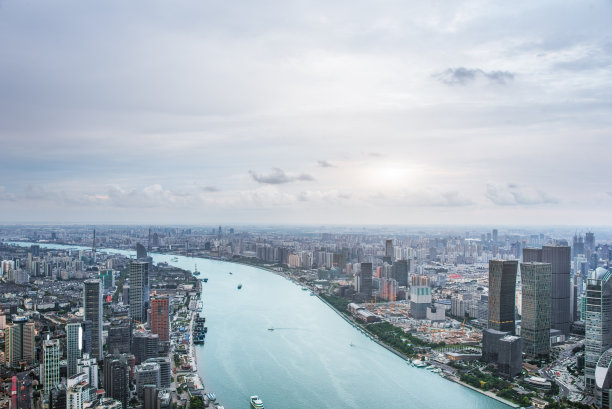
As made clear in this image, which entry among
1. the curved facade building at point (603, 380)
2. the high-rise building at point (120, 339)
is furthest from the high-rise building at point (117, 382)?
the curved facade building at point (603, 380)

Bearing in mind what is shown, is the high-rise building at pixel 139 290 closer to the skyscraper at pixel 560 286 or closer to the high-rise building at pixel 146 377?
the high-rise building at pixel 146 377

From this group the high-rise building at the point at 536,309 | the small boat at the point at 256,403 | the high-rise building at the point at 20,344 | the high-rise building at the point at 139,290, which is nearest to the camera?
the small boat at the point at 256,403

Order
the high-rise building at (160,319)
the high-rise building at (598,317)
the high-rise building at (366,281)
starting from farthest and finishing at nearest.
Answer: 1. the high-rise building at (366,281)
2. the high-rise building at (160,319)
3. the high-rise building at (598,317)

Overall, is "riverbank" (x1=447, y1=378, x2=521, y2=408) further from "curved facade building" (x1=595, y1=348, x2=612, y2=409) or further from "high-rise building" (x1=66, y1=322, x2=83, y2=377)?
"high-rise building" (x1=66, y1=322, x2=83, y2=377)

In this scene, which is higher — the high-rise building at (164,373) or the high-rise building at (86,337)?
the high-rise building at (86,337)

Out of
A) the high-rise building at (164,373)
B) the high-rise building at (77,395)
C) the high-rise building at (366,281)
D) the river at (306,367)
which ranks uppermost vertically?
the high-rise building at (366,281)

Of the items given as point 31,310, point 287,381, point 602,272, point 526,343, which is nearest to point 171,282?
point 31,310

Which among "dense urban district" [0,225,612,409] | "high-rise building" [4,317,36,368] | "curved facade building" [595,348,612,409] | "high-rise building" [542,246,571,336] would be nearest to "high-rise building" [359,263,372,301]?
"dense urban district" [0,225,612,409]
